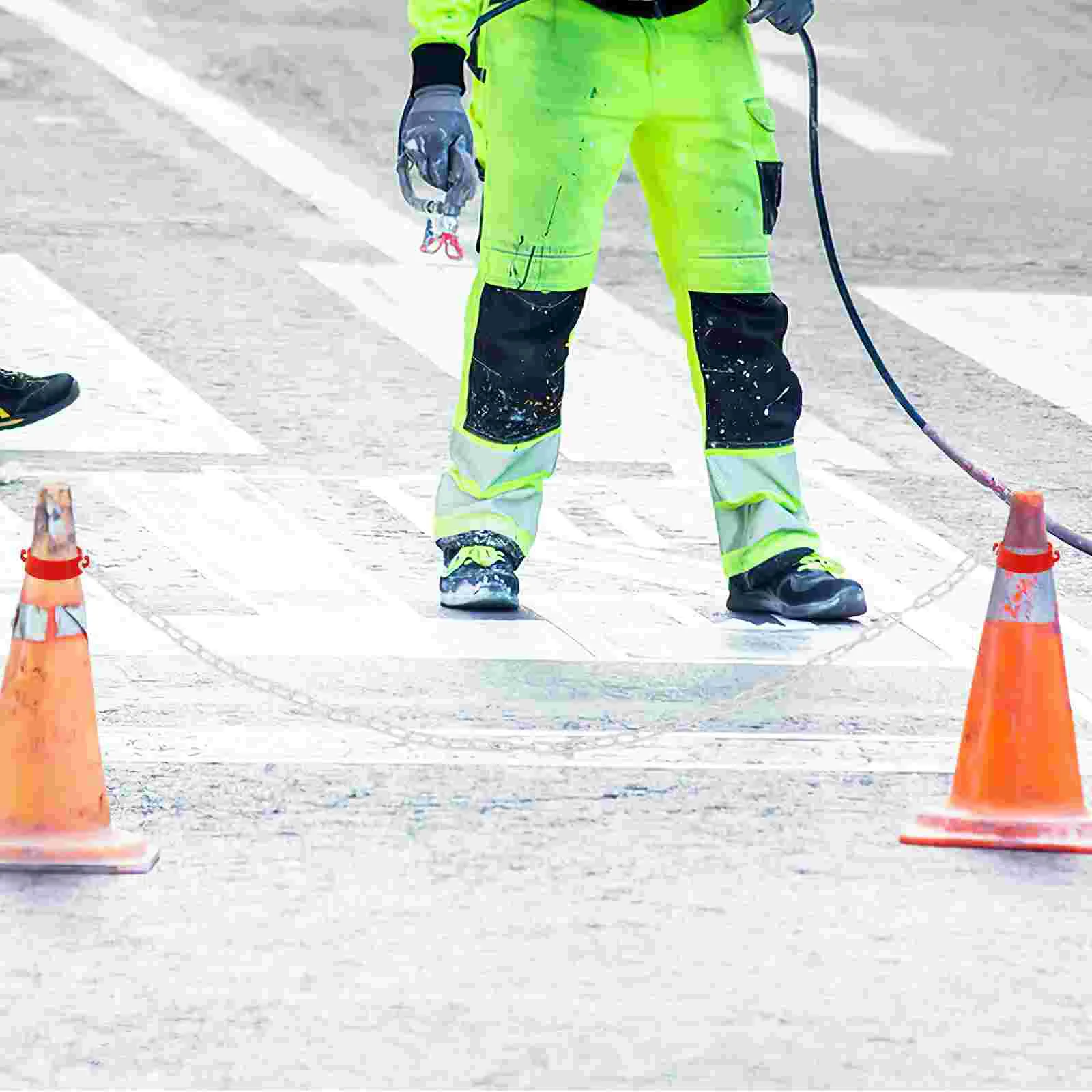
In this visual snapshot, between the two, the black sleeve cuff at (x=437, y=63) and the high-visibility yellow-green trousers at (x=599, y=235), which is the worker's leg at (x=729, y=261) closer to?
the high-visibility yellow-green trousers at (x=599, y=235)

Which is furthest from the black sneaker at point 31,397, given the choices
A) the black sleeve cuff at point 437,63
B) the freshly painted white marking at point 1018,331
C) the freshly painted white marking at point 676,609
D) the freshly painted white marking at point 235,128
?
the freshly painted white marking at point 1018,331

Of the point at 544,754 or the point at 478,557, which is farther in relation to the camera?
the point at 478,557

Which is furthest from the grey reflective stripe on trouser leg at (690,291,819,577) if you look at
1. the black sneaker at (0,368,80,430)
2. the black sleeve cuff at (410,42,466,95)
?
the black sneaker at (0,368,80,430)

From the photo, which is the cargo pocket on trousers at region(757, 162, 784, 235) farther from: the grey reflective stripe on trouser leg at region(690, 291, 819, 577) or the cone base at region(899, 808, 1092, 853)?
the cone base at region(899, 808, 1092, 853)

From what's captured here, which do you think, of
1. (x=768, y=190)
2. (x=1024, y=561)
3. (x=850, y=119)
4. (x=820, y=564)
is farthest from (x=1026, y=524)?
(x=850, y=119)

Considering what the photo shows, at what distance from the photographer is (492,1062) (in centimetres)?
412

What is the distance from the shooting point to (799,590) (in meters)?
6.60

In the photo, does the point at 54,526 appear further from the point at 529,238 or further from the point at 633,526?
the point at 633,526

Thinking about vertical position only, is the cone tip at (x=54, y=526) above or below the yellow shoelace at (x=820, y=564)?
above

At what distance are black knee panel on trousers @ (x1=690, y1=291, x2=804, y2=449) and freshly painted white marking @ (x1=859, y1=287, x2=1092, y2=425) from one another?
90.5 inches

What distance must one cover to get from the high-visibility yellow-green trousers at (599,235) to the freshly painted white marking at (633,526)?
0.42 meters

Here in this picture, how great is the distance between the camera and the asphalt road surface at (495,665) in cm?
431

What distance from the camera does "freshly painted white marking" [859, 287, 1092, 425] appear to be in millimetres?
9266

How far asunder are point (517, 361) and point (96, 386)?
2157 millimetres
